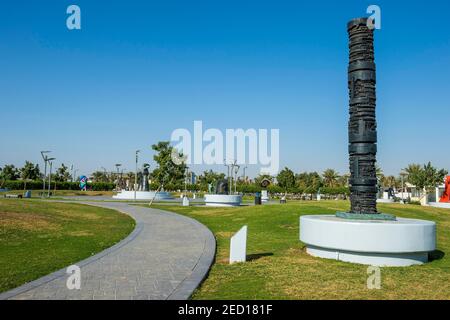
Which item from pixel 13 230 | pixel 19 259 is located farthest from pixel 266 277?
pixel 13 230

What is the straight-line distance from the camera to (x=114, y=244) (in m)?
13.5

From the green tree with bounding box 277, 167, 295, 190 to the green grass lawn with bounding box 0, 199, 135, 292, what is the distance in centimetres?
6942

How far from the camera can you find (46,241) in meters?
13.9

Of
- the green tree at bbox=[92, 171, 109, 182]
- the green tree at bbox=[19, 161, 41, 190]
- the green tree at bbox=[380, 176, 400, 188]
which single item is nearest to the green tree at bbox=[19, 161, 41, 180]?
the green tree at bbox=[19, 161, 41, 190]

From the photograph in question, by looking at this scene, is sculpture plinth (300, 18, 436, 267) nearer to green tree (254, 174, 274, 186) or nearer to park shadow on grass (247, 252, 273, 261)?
park shadow on grass (247, 252, 273, 261)

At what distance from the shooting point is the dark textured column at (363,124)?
12617 mm

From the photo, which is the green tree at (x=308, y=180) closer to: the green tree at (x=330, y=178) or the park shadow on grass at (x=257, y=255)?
the green tree at (x=330, y=178)

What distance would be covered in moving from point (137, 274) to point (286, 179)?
8164 cm

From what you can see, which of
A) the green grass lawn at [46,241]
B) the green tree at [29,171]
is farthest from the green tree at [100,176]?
the green grass lawn at [46,241]

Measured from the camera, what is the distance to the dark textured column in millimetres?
12617

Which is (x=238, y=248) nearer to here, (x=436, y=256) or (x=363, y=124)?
(x=363, y=124)

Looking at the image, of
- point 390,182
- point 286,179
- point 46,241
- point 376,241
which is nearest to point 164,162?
point 46,241

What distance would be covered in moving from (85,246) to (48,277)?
15.7 ft
